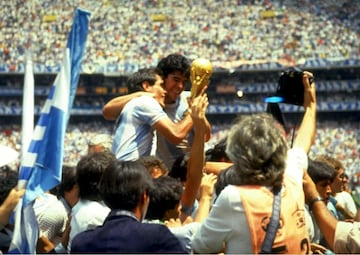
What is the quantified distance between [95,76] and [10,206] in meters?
38.2

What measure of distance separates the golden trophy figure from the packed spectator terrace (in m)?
35.7

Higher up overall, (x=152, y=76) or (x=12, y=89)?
(x=152, y=76)

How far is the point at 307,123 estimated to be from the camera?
405 cm

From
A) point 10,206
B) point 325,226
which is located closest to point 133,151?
point 10,206

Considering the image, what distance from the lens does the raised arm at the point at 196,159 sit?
4.51m

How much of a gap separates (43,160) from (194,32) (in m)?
39.4

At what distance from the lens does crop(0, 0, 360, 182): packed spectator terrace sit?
4175cm

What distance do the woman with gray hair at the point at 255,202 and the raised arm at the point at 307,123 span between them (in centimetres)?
37

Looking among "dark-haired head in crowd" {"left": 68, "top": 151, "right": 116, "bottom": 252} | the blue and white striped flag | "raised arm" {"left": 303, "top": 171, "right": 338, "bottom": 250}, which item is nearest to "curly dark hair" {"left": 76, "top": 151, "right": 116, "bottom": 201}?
"dark-haired head in crowd" {"left": 68, "top": 151, "right": 116, "bottom": 252}

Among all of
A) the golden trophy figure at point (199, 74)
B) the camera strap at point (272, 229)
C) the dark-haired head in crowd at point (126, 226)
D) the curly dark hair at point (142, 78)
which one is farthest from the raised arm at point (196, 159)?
the camera strap at point (272, 229)

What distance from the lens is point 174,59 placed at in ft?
17.8

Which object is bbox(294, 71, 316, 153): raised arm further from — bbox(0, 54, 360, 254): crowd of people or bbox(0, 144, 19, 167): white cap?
bbox(0, 144, 19, 167): white cap

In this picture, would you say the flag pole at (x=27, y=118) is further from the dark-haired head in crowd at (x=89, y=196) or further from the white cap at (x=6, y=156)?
the dark-haired head in crowd at (x=89, y=196)

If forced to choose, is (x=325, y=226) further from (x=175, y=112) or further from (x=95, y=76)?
(x=95, y=76)
